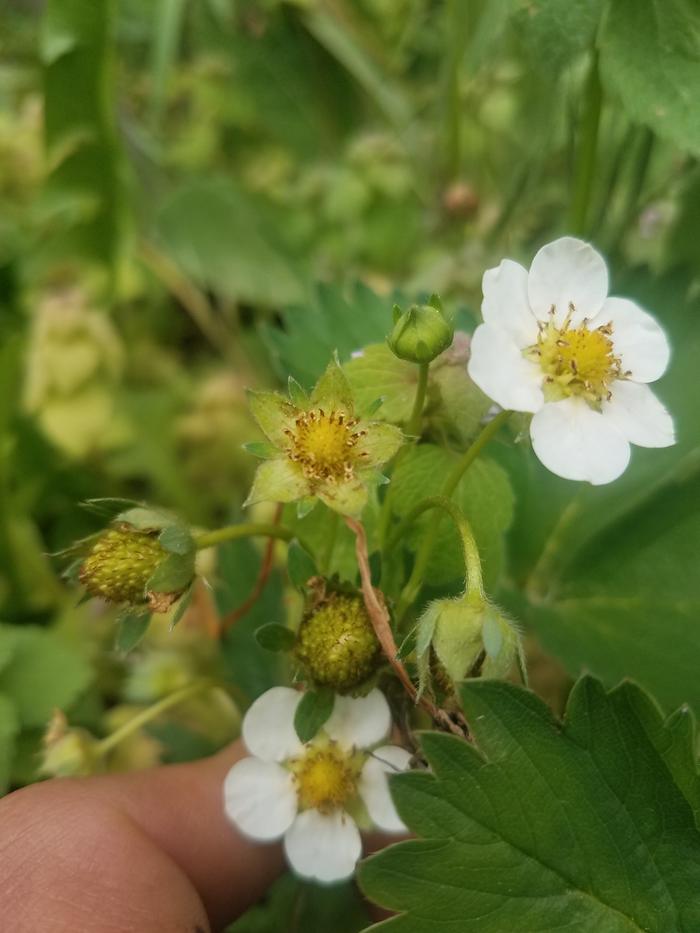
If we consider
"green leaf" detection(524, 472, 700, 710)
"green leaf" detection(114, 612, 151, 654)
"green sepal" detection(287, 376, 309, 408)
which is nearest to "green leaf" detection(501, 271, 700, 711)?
"green leaf" detection(524, 472, 700, 710)

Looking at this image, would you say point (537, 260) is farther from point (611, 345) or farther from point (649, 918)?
point (649, 918)

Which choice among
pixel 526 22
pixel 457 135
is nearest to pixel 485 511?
pixel 526 22

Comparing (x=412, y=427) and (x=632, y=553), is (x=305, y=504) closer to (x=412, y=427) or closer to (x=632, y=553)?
(x=412, y=427)

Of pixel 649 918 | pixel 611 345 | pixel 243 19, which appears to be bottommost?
pixel 649 918

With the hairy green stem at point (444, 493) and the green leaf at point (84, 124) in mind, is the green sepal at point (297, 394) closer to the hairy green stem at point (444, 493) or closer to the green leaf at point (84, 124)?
the hairy green stem at point (444, 493)

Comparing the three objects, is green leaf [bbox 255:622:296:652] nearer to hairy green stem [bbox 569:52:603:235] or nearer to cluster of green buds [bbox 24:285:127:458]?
hairy green stem [bbox 569:52:603:235]
